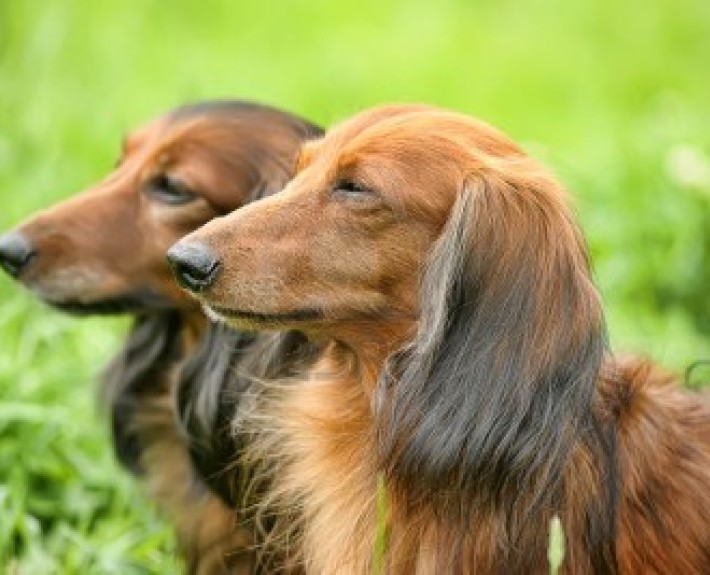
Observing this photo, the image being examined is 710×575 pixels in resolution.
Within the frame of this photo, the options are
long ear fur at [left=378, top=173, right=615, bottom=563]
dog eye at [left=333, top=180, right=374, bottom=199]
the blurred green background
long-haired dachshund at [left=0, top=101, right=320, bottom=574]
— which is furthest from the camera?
the blurred green background

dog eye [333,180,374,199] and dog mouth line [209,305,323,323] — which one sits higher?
dog eye [333,180,374,199]

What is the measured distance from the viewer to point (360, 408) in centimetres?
424

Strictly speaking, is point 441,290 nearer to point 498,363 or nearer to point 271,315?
point 498,363

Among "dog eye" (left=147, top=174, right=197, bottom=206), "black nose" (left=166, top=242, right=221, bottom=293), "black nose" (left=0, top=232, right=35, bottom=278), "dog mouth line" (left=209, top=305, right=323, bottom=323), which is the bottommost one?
"black nose" (left=0, top=232, right=35, bottom=278)

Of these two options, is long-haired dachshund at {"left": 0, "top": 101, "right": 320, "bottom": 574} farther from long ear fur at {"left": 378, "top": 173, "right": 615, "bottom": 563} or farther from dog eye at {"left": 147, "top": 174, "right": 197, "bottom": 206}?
long ear fur at {"left": 378, "top": 173, "right": 615, "bottom": 563}

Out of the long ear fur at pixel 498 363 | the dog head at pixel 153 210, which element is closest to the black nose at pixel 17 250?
the dog head at pixel 153 210

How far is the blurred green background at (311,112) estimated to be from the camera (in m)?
5.57

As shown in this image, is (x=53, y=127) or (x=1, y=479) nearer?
(x=1, y=479)

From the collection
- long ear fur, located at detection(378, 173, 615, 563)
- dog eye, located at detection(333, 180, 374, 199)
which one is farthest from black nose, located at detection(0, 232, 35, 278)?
long ear fur, located at detection(378, 173, 615, 563)

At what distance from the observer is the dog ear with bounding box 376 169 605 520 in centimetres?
381

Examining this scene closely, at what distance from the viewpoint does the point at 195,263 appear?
392 cm

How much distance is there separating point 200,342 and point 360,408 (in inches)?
36.1

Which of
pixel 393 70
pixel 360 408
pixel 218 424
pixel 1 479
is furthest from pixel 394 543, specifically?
pixel 393 70

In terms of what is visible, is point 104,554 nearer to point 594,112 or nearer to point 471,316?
point 471,316
